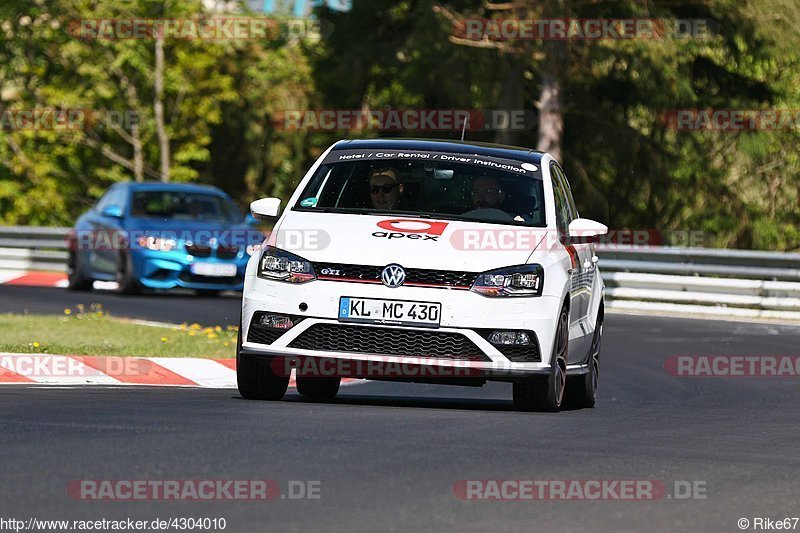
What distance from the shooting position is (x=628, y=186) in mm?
40188

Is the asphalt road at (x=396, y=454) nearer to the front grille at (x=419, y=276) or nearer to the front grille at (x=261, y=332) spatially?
the front grille at (x=261, y=332)

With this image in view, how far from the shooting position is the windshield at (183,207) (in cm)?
2531

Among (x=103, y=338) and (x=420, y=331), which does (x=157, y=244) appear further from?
(x=420, y=331)

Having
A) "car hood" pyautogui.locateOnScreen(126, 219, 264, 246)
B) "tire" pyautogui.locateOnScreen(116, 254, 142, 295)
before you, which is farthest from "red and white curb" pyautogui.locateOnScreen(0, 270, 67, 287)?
"car hood" pyautogui.locateOnScreen(126, 219, 264, 246)

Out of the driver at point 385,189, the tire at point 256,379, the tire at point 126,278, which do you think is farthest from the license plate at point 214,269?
the tire at point 256,379

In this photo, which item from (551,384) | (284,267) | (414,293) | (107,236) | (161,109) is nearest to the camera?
(414,293)

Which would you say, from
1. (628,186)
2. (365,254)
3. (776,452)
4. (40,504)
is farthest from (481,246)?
(628,186)

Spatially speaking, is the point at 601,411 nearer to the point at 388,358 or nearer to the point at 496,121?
the point at 388,358

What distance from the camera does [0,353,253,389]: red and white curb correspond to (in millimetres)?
13125

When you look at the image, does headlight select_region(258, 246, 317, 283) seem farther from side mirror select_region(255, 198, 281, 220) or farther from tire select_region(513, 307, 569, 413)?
tire select_region(513, 307, 569, 413)

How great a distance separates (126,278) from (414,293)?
1410 centimetres

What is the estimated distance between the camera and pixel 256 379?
Answer: 11383 millimetres

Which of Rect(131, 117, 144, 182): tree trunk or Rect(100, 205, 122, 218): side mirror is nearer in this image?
Rect(100, 205, 122, 218): side mirror

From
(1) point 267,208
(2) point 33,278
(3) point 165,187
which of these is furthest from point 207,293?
(1) point 267,208
